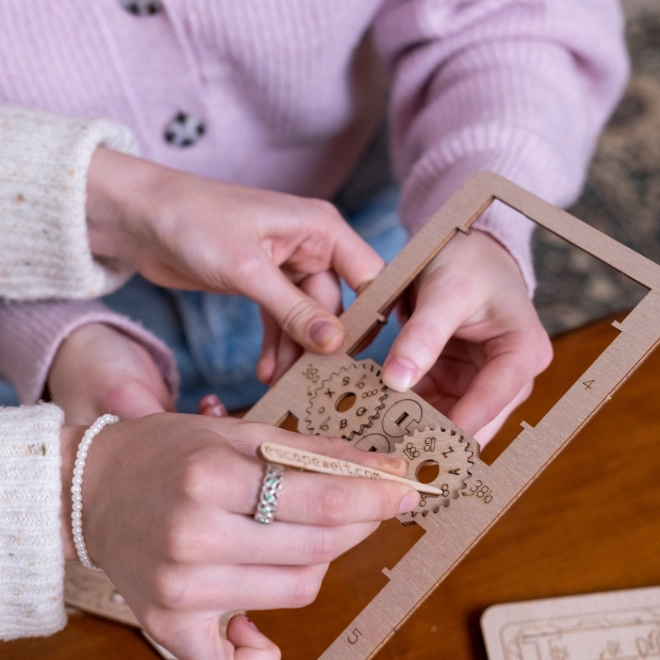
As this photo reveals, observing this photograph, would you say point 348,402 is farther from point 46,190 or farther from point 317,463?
point 46,190

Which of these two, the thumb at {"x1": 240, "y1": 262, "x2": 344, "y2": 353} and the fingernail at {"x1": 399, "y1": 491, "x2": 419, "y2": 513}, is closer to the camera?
the fingernail at {"x1": 399, "y1": 491, "x2": 419, "y2": 513}

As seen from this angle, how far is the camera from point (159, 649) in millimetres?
510

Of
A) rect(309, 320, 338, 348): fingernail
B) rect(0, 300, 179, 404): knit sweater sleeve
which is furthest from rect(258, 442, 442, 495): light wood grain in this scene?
rect(0, 300, 179, 404): knit sweater sleeve

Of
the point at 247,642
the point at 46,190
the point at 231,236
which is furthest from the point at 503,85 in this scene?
the point at 247,642

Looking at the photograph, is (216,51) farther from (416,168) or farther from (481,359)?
(481,359)

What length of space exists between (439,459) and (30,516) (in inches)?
10.6

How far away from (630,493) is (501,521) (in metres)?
0.11

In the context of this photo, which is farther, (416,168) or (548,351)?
(416,168)

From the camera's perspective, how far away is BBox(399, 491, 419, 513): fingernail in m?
0.40

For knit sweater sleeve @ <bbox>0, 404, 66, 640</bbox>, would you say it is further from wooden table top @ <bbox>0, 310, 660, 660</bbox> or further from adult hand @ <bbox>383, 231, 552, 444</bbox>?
adult hand @ <bbox>383, 231, 552, 444</bbox>

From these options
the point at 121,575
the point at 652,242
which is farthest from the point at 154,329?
the point at 652,242

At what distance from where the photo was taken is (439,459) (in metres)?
0.43

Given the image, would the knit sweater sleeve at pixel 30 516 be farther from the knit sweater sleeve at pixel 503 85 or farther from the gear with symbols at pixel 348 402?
the knit sweater sleeve at pixel 503 85

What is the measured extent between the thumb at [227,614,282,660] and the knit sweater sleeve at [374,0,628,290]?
367 mm
